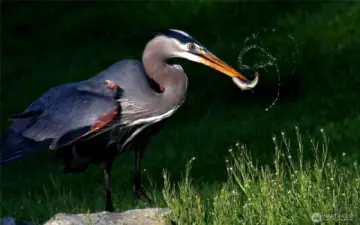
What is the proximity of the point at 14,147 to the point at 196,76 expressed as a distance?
932 cm

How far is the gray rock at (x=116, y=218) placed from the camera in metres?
7.47

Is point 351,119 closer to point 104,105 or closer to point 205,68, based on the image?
point 205,68

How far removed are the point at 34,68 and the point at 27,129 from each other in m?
12.4

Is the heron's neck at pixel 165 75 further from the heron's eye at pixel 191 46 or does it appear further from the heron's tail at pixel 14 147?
the heron's tail at pixel 14 147

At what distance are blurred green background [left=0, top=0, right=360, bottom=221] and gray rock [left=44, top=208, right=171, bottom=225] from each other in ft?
7.37

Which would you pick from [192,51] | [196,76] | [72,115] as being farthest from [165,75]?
[196,76]

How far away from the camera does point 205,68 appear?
1755 centimetres

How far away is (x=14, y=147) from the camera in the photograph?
8.12 metres

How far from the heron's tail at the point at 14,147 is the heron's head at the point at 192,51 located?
1.34 m

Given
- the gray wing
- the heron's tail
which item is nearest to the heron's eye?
the gray wing

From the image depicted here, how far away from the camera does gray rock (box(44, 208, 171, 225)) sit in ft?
24.5

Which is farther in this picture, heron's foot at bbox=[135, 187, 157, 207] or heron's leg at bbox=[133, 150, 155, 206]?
heron's foot at bbox=[135, 187, 157, 207]

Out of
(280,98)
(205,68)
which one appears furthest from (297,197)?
(205,68)

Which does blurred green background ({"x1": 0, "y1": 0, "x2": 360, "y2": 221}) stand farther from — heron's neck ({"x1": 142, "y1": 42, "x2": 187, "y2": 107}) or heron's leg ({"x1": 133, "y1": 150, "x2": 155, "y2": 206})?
heron's neck ({"x1": 142, "y1": 42, "x2": 187, "y2": 107})
